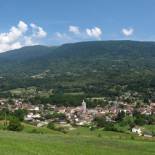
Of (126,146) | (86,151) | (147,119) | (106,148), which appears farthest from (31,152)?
(147,119)

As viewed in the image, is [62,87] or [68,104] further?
[62,87]

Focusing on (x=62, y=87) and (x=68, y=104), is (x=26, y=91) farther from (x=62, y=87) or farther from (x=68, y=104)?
(x=68, y=104)

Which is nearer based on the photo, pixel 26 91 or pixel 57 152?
pixel 57 152

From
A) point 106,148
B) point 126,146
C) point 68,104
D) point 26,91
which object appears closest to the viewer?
point 106,148

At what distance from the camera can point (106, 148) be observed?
77.2ft

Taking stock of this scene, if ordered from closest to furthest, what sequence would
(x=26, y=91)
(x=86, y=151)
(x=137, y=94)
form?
1. (x=86, y=151)
2. (x=137, y=94)
3. (x=26, y=91)

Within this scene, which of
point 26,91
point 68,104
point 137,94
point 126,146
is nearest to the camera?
point 126,146

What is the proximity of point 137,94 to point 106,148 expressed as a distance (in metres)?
138

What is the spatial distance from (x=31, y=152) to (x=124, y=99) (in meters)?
128

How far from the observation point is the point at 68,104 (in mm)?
139750

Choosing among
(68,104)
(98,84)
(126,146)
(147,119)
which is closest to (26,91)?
(98,84)

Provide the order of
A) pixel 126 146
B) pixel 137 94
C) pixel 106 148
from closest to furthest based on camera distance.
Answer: pixel 106 148 < pixel 126 146 < pixel 137 94

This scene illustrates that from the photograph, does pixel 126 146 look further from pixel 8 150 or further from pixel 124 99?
pixel 124 99

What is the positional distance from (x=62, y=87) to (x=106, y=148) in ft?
566
